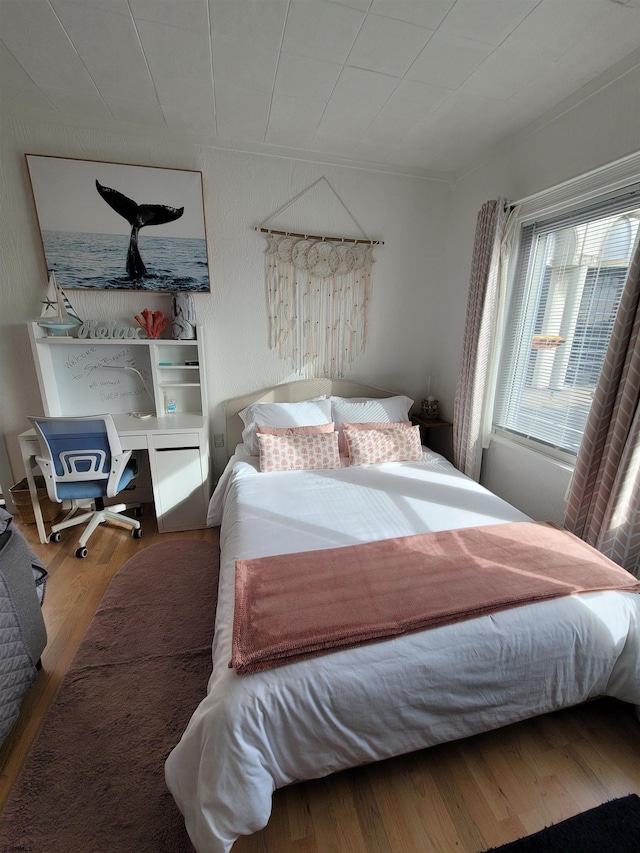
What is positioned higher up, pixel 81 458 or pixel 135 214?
pixel 135 214

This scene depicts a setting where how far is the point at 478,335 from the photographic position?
2387mm

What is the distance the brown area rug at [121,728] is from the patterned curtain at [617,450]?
189 centimetres

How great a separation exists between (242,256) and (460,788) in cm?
296

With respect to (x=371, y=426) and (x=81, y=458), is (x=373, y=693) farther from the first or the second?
(x=81, y=458)

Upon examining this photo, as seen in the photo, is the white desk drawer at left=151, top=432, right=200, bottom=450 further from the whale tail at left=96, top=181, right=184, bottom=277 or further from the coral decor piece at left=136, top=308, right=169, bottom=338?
the whale tail at left=96, top=181, right=184, bottom=277

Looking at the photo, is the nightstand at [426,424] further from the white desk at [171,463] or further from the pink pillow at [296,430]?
the white desk at [171,463]

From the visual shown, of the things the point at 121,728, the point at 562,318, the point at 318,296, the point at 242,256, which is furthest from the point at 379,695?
the point at 242,256

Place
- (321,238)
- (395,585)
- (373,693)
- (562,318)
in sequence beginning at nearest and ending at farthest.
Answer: (373,693) → (395,585) → (562,318) → (321,238)

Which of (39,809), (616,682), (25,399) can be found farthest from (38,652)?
(616,682)

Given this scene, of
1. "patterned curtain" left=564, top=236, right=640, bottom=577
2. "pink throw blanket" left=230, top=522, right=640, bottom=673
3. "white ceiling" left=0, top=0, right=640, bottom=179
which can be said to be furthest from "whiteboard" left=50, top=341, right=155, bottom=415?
"patterned curtain" left=564, top=236, right=640, bottom=577

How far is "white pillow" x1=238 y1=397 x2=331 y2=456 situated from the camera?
2.57 meters

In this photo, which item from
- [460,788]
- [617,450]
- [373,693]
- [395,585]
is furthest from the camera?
[617,450]

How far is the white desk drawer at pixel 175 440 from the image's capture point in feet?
7.70

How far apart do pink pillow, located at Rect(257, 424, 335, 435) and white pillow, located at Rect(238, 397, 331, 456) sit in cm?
8
